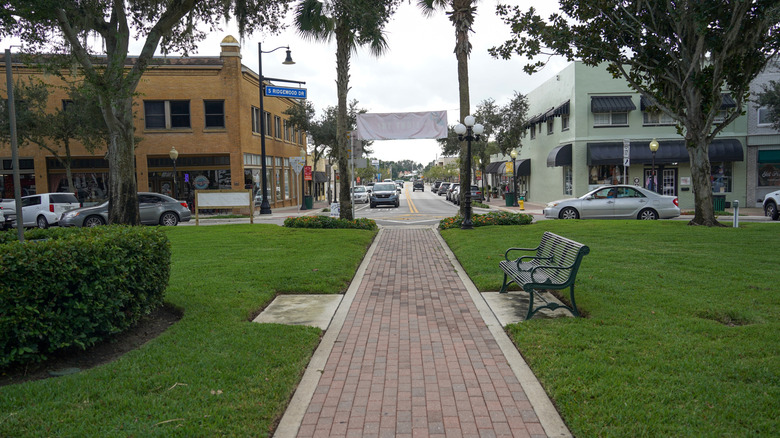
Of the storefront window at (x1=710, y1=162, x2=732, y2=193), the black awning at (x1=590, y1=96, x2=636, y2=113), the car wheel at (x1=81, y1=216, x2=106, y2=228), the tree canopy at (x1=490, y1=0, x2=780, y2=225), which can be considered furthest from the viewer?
the storefront window at (x1=710, y1=162, x2=732, y2=193)

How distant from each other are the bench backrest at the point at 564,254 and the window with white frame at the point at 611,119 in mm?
26839

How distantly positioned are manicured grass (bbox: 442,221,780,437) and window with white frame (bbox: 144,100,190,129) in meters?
28.5

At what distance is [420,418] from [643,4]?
15.5 meters

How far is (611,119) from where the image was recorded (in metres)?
32.5

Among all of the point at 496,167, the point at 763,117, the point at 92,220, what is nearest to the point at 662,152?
the point at 763,117

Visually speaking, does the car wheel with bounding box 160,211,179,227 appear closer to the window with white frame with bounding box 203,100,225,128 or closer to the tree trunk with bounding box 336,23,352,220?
the tree trunk with bounding box 336,23,352,220

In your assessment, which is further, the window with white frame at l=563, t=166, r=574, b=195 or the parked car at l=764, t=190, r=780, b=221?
the window with white frame at l=563, t=166, r=574, b=195

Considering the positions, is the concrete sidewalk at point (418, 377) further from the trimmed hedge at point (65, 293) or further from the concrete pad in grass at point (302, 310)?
the trimmed hedge at point (65, 293)

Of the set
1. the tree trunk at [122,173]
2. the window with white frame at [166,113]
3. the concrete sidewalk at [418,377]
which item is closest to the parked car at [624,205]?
the concrete sidewalk at [418,377]

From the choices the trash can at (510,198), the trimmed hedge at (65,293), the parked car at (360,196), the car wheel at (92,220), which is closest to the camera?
the trimmed hedge at (65,293)

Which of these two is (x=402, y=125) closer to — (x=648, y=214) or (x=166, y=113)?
(x=648, y=214)

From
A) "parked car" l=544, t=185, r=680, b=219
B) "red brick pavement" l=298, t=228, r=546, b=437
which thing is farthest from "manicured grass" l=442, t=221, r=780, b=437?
"parked car" l=544, t=185, r=680, b=219

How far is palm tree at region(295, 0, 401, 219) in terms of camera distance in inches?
637

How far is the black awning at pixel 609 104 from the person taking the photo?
31686 mm
